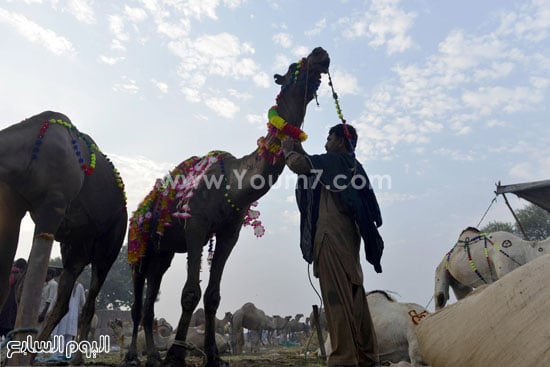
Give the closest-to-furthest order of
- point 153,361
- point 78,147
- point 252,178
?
point 78,147 < point 252,178 < point 153,361

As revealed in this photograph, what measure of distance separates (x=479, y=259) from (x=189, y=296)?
23.7ft

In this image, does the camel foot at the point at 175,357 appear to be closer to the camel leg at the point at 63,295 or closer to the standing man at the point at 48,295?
the camel leg at the point at 63,295

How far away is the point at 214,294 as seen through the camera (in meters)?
5.52

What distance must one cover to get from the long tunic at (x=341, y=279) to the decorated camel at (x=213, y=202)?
49.4 inches

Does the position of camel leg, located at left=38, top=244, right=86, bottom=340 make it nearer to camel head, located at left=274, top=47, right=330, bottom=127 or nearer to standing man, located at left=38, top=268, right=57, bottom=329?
camel head, located at left=274, top=47, right=330, bottom=127

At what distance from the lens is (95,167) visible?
5590 millimetres

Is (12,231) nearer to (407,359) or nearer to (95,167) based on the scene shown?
(95,167)

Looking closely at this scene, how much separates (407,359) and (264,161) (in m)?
3.43

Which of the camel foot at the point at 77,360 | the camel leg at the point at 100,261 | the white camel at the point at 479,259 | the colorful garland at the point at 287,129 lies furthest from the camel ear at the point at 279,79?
the white camel at the point at 479,259

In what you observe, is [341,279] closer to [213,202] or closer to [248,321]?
[213,202]

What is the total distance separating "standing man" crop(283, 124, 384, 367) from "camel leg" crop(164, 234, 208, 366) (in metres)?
1.72

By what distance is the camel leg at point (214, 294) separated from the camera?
531cm

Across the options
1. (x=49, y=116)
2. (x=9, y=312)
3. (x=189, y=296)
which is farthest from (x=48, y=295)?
(x=49, y=116)

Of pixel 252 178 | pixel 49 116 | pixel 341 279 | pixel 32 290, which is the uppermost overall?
pixel 49 116
